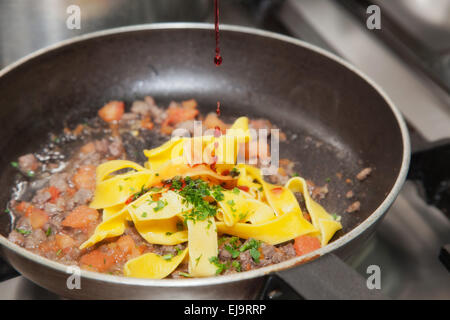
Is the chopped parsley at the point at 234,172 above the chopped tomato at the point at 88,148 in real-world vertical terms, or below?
below

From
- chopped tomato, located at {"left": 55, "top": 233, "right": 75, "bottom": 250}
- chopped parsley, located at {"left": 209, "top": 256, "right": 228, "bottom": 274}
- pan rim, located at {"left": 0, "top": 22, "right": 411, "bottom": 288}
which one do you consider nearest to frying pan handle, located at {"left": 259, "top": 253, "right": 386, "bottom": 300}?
pan rim, located at {"left": 0, "top": 22, "right": 411, "bottom": 288}

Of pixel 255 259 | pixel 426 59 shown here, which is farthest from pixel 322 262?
pixel 426 59

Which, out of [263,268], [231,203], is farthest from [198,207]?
[263,268]

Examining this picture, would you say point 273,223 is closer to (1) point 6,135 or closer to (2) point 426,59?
(1) point 6,135

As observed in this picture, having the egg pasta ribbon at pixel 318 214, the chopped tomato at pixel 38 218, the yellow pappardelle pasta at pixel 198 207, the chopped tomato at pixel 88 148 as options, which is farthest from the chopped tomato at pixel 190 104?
the chopped tomato at pixel 38 218

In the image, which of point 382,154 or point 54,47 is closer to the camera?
point 382,154

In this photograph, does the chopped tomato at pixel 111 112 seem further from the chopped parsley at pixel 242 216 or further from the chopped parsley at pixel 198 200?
the chopped parsley at pixel 242 216
